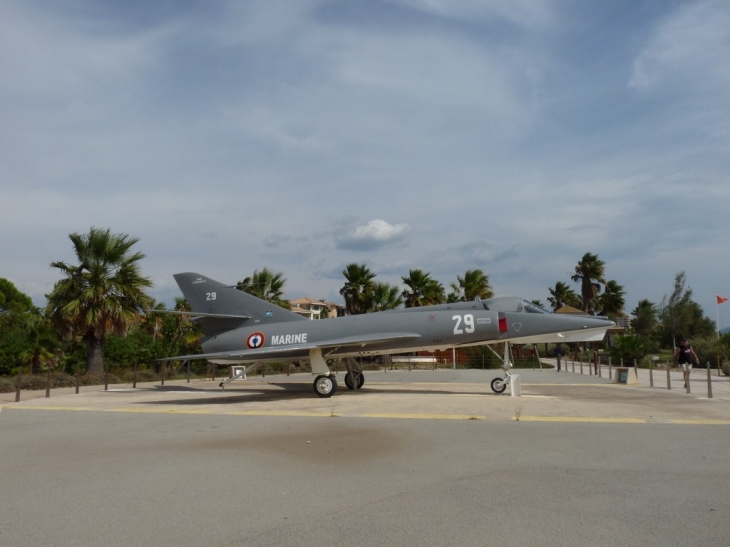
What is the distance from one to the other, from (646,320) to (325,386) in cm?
5842

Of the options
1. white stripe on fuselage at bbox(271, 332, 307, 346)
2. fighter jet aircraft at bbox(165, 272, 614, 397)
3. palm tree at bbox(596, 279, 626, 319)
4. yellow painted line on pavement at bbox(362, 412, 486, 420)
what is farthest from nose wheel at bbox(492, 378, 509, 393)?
palm tree at bbox(596, 279, 626, 319)

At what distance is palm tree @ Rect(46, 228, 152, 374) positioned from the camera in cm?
2278

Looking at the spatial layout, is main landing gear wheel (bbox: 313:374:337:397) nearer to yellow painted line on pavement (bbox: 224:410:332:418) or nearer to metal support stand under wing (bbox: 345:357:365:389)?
metal support stand under wing (bbox: 345:357:365:389)

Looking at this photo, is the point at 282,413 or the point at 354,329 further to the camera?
the point at 354,329

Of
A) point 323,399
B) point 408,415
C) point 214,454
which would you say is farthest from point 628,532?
point 323,399

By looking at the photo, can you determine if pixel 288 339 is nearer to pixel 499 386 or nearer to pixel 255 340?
pixel 255 340

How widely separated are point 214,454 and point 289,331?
10178 millimetres

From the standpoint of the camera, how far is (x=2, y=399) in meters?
17.1

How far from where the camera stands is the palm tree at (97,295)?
22.8 meters

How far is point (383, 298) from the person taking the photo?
38125 millimetres

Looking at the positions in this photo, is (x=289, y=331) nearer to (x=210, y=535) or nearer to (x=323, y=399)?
(x=323, y=399)

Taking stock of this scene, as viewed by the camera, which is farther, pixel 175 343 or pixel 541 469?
pixel 175 343

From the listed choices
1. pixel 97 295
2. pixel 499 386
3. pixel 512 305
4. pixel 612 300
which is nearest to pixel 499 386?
pixel 499 386

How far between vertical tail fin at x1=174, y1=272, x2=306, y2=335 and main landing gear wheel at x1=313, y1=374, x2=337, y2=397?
2.87 m
